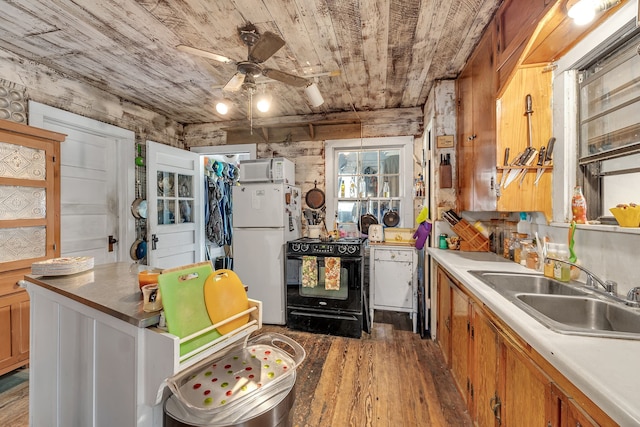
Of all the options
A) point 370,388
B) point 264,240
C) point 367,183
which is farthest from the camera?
point 367,183

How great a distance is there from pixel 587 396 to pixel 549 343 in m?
0.18

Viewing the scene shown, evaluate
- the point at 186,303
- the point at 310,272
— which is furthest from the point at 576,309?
the point at 310,272

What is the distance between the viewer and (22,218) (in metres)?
2.02

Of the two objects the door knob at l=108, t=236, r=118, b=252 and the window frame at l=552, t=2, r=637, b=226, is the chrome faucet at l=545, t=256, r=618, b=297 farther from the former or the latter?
the door knob at l=108, t=236, r=118, b=252

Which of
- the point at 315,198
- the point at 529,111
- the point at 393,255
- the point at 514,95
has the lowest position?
the point at 393,255

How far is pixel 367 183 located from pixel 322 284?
1.44 metres

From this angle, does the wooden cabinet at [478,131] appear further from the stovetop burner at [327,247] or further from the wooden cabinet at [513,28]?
the stovetop burner at [327,247]

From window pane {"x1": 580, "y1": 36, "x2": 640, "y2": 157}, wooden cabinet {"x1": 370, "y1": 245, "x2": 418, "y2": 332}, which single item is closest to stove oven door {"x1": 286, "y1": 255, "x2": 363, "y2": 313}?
wooden cabinet {"x1": 370, "y1": 245, "x2": 418, "y2": 332}

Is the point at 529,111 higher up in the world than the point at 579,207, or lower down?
higher up

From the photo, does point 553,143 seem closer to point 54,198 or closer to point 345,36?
point 345,36

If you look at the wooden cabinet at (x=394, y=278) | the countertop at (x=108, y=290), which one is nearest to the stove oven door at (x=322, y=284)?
the wooden cabinet at (x=394, y=278)

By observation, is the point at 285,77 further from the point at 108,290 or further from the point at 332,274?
the point at 332,274

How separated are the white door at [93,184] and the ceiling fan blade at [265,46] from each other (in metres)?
2.12

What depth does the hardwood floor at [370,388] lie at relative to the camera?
5.51 ft
